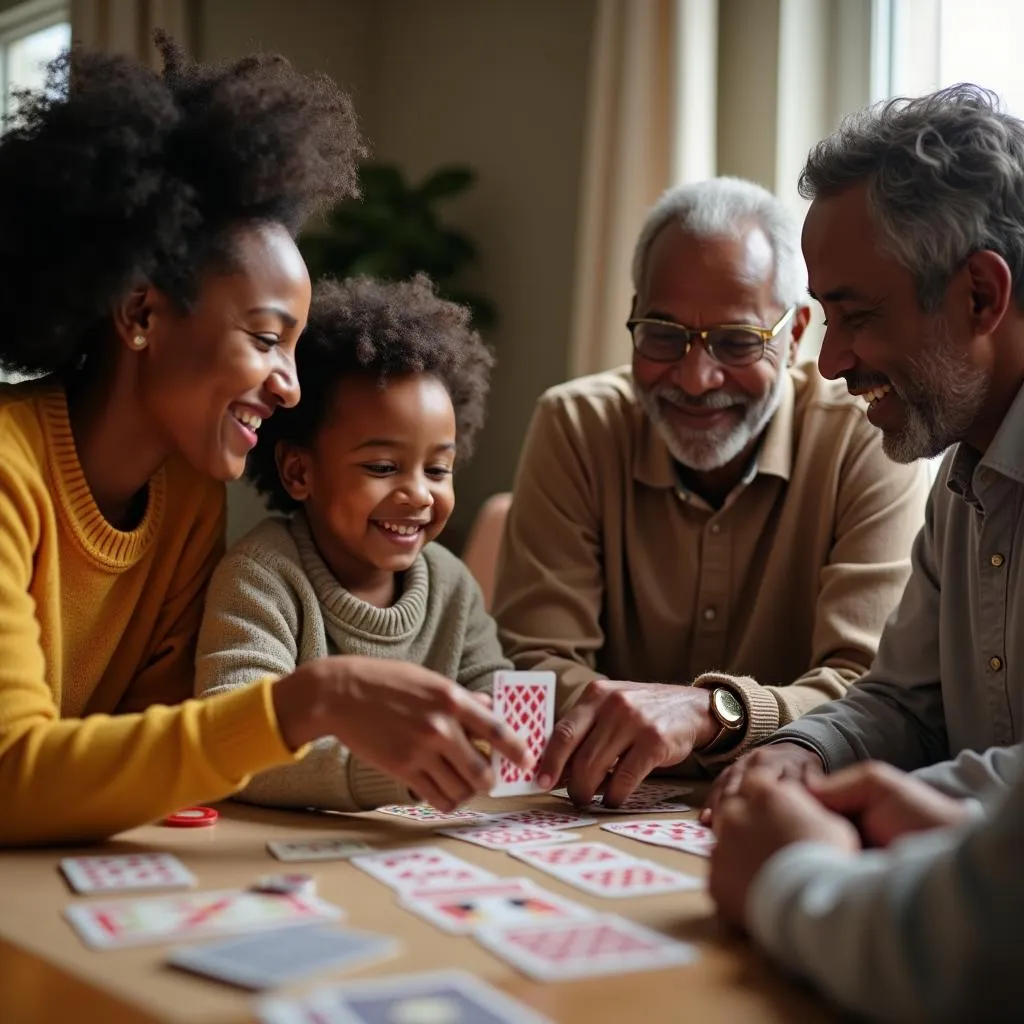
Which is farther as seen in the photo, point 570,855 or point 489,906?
point 570,855

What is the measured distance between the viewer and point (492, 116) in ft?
16.0

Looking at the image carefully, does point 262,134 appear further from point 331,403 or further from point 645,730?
point 645,730

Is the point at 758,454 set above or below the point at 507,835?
above

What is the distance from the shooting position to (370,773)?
5.69ft

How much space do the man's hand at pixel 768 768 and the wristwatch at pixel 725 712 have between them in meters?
0.21

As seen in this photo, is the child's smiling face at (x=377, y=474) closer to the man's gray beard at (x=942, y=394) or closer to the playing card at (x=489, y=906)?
the man's gray beard at (x=942, y=394)

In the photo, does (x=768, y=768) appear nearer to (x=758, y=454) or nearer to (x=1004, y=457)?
(x=1004, y=457)

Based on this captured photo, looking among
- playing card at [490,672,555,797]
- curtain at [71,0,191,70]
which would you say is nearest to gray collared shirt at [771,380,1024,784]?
playing card at [490,672,555,797]

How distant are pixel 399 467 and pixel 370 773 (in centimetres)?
58

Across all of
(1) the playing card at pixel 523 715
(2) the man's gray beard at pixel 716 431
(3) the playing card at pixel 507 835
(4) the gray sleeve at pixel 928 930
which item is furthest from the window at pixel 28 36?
(4) the gray sleeve at pixel 928 930

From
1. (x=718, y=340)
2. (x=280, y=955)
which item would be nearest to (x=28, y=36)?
(x=718, y=340)

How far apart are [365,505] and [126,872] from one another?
0.82 m

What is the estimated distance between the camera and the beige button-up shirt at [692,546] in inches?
97.3

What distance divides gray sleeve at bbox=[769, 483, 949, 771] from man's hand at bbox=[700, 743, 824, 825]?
82 mm
